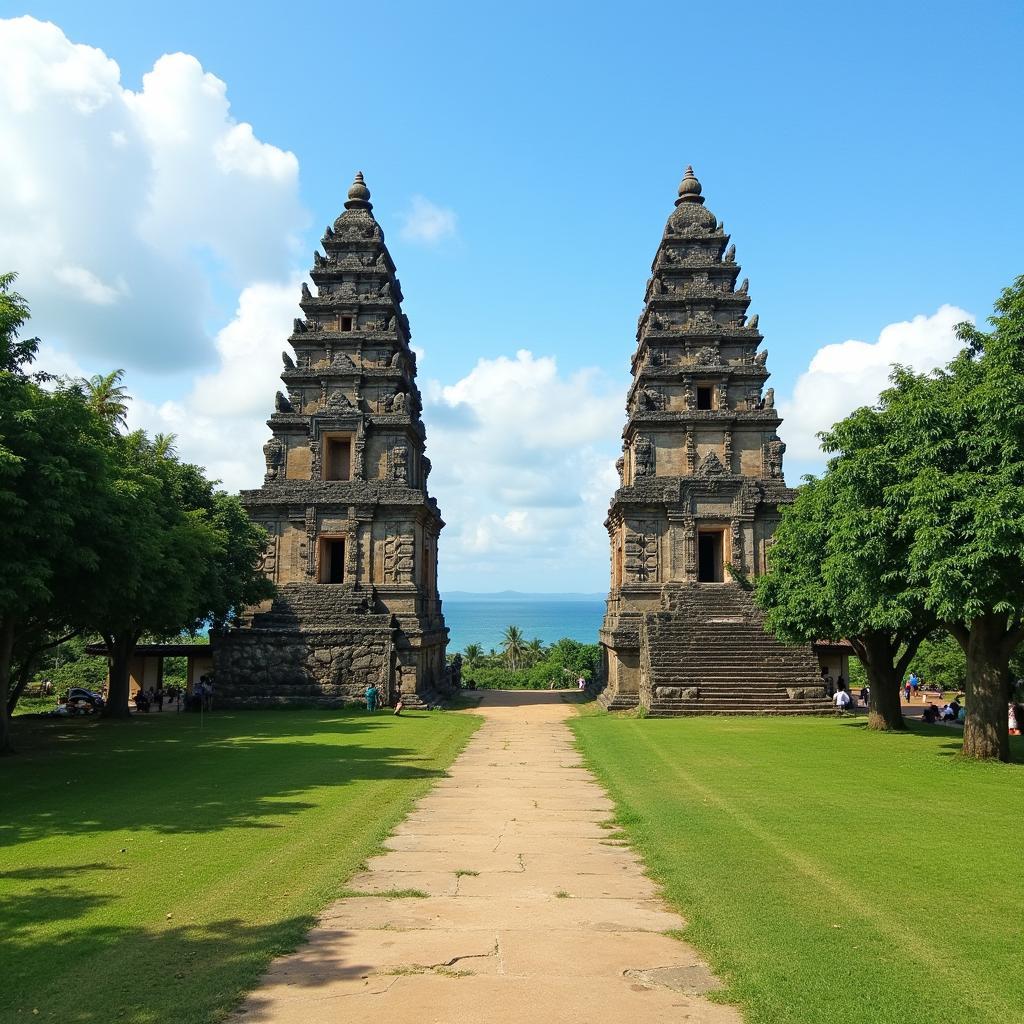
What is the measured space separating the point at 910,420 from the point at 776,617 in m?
9.24

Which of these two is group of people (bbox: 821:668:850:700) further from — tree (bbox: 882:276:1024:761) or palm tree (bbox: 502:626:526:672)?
palm tree (bbox: 502:626:526:672)

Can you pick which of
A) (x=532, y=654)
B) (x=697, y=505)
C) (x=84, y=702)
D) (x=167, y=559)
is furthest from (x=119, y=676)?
(x=532, y=654)

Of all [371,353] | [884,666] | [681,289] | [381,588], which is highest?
[681,289]

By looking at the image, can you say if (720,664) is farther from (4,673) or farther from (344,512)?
(4,673)

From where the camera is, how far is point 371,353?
35125 millimetres

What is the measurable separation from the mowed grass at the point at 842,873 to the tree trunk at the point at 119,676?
1813cm

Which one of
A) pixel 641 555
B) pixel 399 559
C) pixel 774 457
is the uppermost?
pixel 774 457

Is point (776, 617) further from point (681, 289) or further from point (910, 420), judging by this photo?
point (681, 289)

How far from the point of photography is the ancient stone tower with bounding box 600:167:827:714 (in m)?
28.1

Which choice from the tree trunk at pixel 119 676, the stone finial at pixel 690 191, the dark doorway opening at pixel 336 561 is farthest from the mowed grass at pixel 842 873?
the stone finial at pixel 690 191

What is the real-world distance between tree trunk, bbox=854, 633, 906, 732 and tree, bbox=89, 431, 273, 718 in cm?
1926

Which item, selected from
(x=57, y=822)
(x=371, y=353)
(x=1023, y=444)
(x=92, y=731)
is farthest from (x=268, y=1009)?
(x=371, y=353)

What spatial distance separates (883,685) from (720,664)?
6051 mm

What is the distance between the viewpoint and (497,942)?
6961 mm
